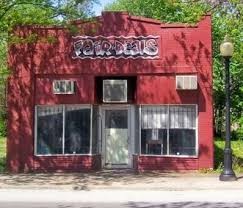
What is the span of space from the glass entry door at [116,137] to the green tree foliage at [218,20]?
431 centimetres

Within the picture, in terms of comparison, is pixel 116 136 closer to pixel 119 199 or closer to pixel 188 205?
pixel 119 199

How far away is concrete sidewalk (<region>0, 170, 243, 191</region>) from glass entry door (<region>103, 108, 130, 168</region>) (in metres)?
1.20

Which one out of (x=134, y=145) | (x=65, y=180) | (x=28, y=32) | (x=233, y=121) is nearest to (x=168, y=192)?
(x=65, y=180)

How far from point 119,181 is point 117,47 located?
17.0 feet

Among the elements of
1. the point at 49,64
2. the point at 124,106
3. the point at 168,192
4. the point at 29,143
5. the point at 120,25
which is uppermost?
the point at 120,25

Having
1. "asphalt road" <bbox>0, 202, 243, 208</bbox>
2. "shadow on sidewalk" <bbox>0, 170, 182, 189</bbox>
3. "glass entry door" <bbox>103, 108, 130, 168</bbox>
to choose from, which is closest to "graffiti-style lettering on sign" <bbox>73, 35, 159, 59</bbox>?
"glass entry door" <bbox>103, 108, 130, 168</bbox>

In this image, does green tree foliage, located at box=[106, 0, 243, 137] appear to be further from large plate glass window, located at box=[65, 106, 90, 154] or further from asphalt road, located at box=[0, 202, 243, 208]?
asphalt road, located at box=[0, 202, 243, 208]

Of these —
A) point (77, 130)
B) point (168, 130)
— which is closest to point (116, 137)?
point (77, 130)

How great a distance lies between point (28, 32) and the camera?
21.5m

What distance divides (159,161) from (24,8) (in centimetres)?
739

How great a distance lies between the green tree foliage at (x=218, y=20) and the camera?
20.2 m

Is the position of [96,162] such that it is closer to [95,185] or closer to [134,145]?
[134,145]

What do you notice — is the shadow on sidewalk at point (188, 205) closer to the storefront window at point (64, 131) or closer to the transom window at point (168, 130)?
the transom window at point (168, 130)

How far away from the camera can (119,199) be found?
15000 mm
